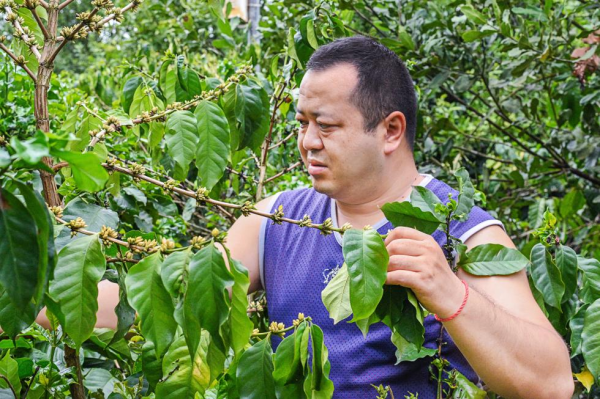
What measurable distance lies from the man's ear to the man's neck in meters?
0.09

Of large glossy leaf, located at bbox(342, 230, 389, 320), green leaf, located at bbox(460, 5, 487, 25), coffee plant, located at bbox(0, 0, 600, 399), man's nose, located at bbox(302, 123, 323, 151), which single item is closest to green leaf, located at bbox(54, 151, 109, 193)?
coffee plant, located at bbox(0, 0, 600, 399)

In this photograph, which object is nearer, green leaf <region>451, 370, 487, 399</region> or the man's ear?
green leaf <region>451, 370, 487, 399</region>

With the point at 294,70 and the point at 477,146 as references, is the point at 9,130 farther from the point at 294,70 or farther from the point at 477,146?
the point at 477,146

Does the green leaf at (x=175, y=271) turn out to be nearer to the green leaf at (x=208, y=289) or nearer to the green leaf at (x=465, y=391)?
the green leaf at (x=208, y=289)

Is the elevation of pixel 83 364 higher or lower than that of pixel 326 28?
lower

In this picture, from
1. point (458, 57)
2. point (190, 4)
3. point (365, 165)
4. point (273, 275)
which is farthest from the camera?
point (190, 4)

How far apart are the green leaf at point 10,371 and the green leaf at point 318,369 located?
597 mm

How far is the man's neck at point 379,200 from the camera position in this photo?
7.34ft

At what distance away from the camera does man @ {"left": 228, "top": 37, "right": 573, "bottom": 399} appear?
1.62 metres

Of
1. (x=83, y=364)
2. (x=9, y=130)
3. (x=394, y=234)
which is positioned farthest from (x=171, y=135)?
(x=9, y=130)

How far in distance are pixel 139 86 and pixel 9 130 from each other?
28.7 inches

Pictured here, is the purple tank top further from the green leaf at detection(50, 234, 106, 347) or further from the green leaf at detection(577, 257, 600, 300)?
A: the green leaf at detection(50, 234, 106, 347)

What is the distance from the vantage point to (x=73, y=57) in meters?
14.2

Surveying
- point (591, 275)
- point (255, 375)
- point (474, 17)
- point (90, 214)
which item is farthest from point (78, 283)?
→ point (474, 17)
